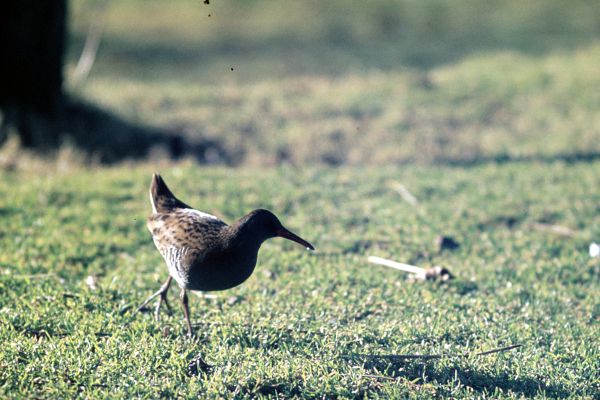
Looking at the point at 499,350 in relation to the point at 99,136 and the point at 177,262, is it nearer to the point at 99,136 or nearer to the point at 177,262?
the point at 177,262

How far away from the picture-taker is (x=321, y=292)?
657 cm

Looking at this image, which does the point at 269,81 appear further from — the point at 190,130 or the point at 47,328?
the point at 47,328

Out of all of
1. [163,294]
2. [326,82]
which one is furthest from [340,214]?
[326,82]

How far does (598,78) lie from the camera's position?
46.1ft

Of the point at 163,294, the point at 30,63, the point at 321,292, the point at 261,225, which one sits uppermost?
the point at 30,63

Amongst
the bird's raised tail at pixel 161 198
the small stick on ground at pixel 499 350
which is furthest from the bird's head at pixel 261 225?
the small stick on ground at pixel 499 350

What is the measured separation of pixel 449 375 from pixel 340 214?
3.83 metres

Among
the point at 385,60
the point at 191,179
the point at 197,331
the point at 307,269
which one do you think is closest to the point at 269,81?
the point at 385,60

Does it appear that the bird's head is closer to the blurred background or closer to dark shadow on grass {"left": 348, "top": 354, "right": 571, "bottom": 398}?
dark shadow on grass {"left": 348, "top": 354, "right": 571, "bottom": 398}

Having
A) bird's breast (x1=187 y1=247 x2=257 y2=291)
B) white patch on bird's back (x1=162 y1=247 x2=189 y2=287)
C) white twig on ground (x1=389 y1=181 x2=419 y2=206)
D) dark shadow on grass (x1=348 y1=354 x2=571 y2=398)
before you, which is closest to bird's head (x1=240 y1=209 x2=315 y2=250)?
bird's breast (x1=187 y1=247 x2=257 y2=291)

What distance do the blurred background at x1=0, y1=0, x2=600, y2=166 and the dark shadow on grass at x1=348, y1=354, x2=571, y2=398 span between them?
609 centimetres

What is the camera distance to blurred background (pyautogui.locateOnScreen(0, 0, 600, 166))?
11750mm

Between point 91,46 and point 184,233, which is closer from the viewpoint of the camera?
point 184,233

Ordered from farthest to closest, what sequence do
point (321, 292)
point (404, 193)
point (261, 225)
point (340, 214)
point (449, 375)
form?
point (404, 193)
point (340, 214)
point (321, 292)
point (261, 225)
point (449, 375)
